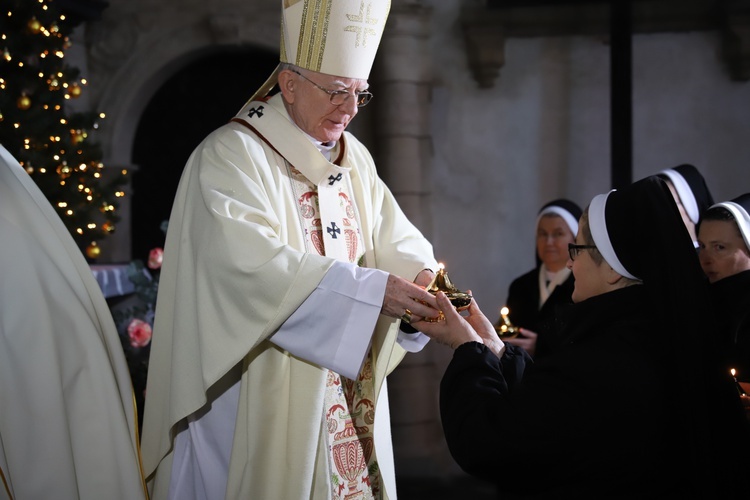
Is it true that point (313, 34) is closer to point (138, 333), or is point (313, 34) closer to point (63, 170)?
point (138, 333)

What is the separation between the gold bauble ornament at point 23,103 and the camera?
220 inches

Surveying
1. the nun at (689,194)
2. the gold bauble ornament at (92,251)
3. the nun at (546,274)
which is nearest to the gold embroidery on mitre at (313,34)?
the nun at (689,194)

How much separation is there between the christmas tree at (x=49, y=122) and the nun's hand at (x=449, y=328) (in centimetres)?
387

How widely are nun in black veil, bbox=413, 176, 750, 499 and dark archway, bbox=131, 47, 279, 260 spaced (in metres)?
5.95

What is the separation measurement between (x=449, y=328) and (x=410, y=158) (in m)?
4.33

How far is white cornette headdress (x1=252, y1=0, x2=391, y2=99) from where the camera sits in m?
2.99

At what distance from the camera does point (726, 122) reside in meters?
6.36

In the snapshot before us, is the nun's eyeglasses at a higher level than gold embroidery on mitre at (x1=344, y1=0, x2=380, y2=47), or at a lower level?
lower

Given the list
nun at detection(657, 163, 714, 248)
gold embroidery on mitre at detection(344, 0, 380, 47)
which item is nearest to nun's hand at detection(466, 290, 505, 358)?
gold embroidery on mitre at detection(344, 0, 380, 47)

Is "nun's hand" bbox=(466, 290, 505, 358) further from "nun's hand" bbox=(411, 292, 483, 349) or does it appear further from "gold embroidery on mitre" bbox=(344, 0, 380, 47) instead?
"gold embroidery on mitre" bbox=(344, 0, 380, 47)

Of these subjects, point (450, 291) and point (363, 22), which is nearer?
point (450, 291)

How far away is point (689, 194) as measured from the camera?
13.2 ft

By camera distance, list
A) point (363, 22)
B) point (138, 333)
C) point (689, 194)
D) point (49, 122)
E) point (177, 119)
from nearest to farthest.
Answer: point (363, 22), point (689, 194), point (138, 333), point (49, 122), point (177, 119)

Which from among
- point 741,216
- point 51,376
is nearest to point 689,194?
point 741,216
